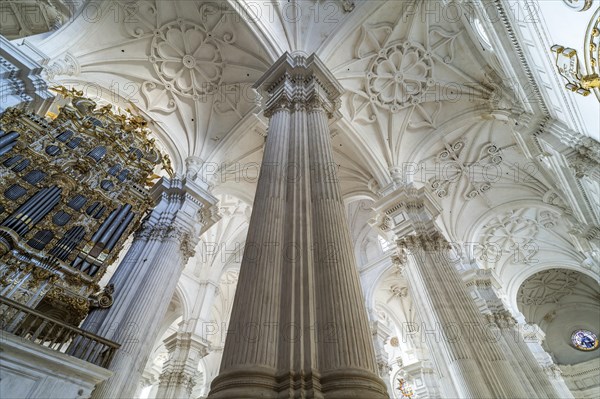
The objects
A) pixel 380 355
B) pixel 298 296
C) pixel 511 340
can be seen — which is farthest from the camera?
pixel 380 355

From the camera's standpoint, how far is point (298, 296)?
10.9 feet

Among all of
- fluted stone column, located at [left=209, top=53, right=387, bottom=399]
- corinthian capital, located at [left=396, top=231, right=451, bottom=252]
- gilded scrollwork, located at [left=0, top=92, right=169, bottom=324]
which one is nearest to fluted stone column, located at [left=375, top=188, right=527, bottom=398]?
corinthian capital, located at [left=396, top=231, right=451, bottom=252]

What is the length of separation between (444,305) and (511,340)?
5.18 metres

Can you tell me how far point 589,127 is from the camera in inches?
251

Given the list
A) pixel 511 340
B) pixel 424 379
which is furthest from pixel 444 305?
pixel 424 379

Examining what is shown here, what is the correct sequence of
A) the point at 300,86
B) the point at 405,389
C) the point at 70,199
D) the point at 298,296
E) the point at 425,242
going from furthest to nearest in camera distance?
→ the point at 405,389
the point at 425,242
the point at 70,199
the point at 300,86
the point at 298,296

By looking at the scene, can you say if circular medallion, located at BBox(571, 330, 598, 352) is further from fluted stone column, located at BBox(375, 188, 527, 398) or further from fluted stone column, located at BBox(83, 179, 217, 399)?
fluted stone column, located at BBox(83, 179, 217, 399)

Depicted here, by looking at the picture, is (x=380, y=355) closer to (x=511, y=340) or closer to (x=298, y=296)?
(x=511, y=340)

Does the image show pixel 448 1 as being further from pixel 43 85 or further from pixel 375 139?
pixel 43 85

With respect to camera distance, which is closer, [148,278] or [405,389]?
[148,278]

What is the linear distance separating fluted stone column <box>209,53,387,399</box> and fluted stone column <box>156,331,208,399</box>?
30.8 ft

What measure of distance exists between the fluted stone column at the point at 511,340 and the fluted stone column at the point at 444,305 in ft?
9.77

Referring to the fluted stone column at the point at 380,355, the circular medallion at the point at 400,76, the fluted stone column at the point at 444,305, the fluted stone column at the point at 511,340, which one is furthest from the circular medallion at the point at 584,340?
the circular medallion at the point at 400,76

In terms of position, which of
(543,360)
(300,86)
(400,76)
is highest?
(400,76)
